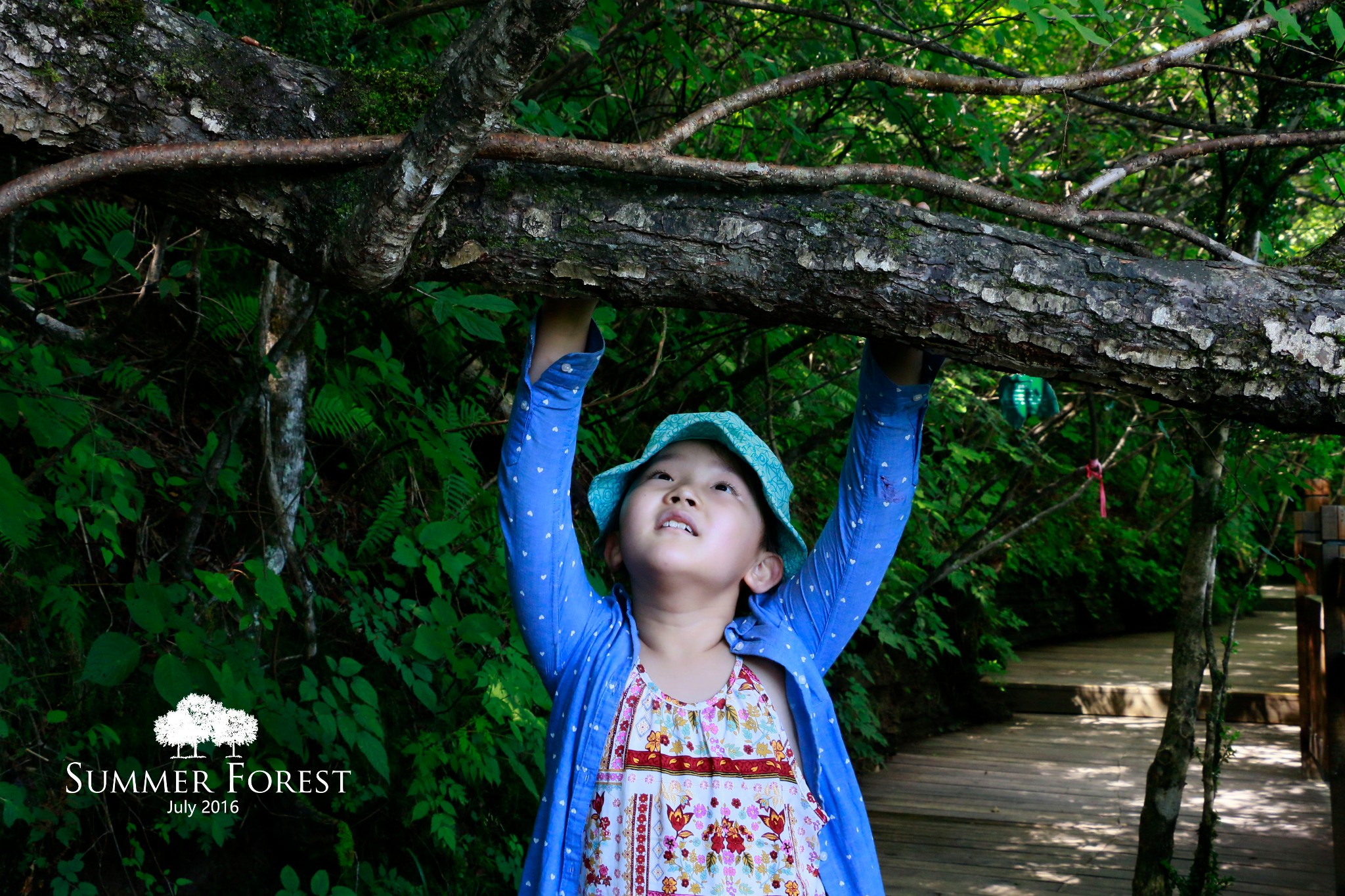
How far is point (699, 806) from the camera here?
1531 millimetres

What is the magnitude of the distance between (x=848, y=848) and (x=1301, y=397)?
3.00ft

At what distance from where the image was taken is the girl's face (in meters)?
1.68

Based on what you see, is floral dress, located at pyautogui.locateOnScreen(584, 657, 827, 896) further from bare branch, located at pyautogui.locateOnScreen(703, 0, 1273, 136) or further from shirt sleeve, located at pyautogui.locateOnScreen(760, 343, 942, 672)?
bare branch, located at pyautogui.locateOnScreen(703, 0, 1273, 136)

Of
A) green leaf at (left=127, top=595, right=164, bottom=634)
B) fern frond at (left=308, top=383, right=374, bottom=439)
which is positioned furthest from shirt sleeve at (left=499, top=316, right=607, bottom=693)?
fern frond at (left=308, top=383, right=374, bottom=439)

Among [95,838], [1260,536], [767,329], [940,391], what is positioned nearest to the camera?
[95,838]

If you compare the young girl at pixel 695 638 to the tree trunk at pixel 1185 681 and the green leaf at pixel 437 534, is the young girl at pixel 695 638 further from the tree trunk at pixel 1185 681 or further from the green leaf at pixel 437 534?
the tree trunk at pixel 1185 681

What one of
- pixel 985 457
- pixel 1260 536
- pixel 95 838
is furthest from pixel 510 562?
pixel 1260 536

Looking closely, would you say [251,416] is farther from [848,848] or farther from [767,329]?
[848,848]

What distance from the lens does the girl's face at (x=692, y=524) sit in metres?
1.68

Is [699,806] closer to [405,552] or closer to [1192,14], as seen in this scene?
[405,552]

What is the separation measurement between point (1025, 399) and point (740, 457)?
2028 mm

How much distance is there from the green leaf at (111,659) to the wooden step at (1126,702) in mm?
6965

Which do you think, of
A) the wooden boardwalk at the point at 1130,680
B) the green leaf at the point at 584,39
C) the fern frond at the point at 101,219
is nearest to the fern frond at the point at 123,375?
the fern frond at the point at 101,219

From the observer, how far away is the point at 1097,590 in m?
10.2
